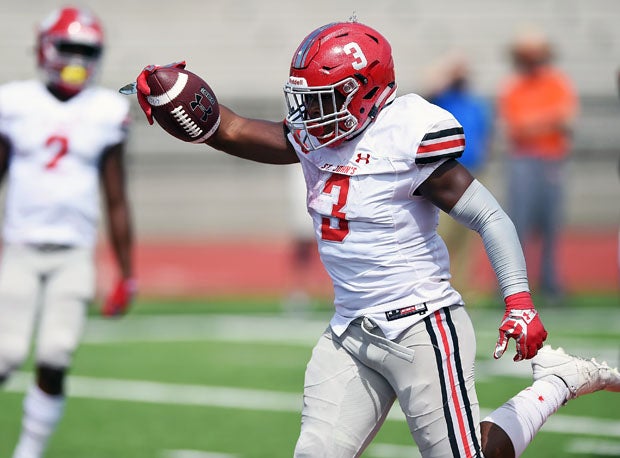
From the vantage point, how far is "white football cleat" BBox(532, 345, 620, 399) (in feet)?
13.0

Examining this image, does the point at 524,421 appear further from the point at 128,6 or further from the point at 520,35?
the point at 128,6

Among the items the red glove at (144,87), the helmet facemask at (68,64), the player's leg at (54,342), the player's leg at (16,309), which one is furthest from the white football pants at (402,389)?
the helmet facemask at (68,64)

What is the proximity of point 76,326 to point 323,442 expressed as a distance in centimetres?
164

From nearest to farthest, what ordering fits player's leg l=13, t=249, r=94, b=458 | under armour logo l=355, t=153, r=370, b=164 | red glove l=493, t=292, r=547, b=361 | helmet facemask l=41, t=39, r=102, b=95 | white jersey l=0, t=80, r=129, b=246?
red glove l=493, t=292, r=547, b=361 → under armour logo l=355, t=153, r=370, b=164 → player's leg l=13, t=249, r=94, b=458 → white jersey l=0, t=80, r=129, b=246 → helmet facemask l=41, t=39, r=102, b=95

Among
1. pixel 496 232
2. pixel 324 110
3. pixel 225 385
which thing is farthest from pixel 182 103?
pixel 225 385

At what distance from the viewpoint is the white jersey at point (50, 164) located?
490 cm

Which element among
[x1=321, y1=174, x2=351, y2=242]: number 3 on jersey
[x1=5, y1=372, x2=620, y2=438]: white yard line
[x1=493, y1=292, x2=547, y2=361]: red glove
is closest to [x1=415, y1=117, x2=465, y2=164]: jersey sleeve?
[x1=321, y1=174, x2=351, y2=242]: number 3 on jersey

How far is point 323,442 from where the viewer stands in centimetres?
352

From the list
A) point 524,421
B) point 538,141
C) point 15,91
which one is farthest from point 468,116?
point 524,421

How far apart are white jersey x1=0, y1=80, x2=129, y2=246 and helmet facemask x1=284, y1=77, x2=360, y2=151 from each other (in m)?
1.68

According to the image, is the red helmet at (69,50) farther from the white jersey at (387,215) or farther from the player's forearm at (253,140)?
the white jersey at (387,215)

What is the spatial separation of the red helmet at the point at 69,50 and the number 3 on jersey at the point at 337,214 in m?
1.93

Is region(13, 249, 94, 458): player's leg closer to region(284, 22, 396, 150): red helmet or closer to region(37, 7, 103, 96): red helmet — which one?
region(37, 7, 103, 96): red helmet

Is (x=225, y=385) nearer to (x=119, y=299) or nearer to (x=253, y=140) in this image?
(x=119, y=299)
